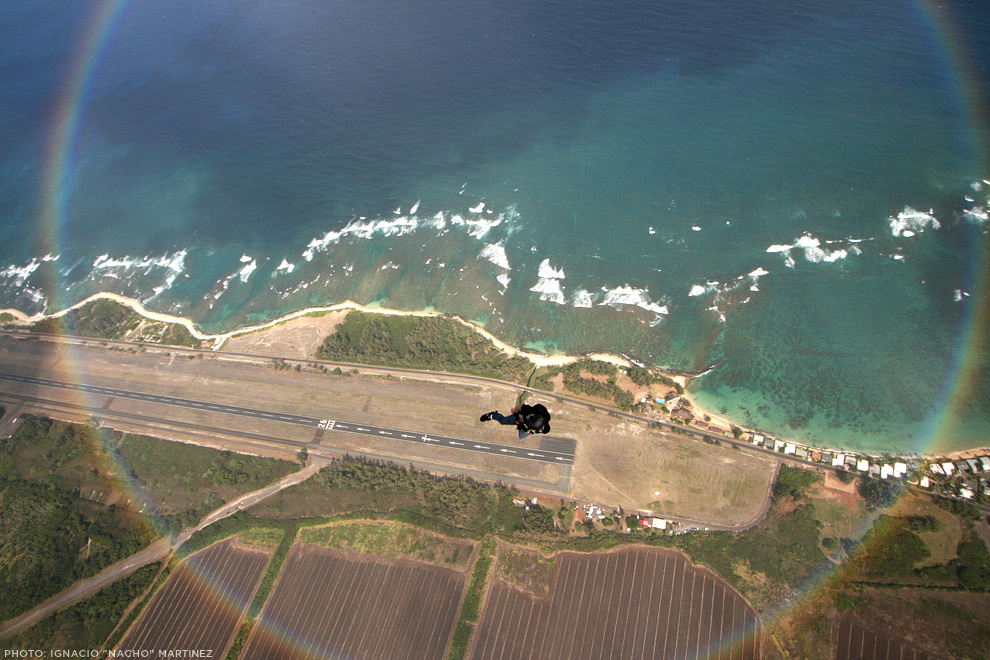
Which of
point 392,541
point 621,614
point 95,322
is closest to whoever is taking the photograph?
point 621,614

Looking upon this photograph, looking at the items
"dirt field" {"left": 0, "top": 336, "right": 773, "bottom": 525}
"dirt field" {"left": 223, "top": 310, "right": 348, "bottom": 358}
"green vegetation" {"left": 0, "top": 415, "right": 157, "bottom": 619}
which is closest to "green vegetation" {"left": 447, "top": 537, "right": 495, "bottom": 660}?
"dirt field" {"left": 0, "top": 336, "right": 773, "bottom": 525}

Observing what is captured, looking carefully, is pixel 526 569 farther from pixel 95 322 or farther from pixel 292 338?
pixel 95 322

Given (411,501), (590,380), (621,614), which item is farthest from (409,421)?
(621,614)

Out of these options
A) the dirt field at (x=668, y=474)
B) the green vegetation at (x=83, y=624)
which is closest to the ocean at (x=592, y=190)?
the dirt field at (x=668, y=474)

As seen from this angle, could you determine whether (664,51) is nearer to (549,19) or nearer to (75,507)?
(549,19)

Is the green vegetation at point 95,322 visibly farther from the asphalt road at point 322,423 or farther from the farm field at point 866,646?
the farm field at point 866,646

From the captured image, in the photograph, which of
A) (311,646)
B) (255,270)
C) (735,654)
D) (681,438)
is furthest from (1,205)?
(735,654)
